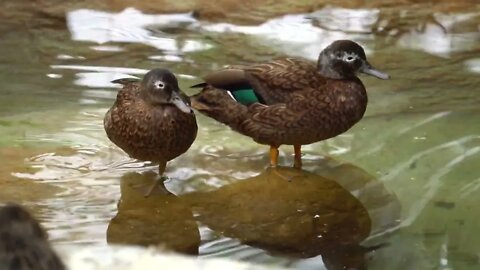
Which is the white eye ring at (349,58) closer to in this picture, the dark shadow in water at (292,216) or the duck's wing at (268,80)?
the duck's wing at (268,80)

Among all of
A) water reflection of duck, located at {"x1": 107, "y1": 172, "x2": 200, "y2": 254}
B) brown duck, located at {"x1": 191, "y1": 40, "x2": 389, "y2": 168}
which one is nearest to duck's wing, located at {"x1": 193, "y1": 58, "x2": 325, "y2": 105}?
brown duck, located at {"x1": 191, "y1": 40, "x2": 389, "y2": 168}

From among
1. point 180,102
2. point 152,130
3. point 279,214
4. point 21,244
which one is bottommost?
point 279,214

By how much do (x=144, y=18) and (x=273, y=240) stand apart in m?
3.93

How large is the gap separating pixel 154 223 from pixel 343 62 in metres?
1.31

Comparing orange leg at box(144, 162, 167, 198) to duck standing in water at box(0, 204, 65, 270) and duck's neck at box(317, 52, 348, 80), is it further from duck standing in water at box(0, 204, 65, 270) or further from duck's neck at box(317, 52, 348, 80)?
duck standing in water at box(0, 204, 65, 270)

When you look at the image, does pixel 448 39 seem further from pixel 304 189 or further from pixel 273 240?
pixel 273 240

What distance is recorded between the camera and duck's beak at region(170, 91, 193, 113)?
15.0 ft

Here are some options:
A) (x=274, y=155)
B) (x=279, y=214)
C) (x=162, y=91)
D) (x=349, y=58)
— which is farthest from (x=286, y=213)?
(x=349, y=58)

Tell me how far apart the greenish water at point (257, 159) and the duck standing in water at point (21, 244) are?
191cm

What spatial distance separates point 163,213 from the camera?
14.7ft

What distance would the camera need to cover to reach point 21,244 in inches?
85.3

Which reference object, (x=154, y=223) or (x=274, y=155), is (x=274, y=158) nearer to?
(x=274, y=155)

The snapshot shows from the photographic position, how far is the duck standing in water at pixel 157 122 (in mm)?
4621

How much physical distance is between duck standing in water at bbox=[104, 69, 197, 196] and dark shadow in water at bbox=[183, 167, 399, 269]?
0.26 meters
